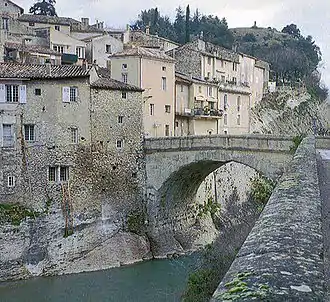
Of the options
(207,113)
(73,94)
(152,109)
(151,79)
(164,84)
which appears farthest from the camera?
(207,113)

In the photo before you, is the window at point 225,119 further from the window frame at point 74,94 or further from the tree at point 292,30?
the tree at point 292,30

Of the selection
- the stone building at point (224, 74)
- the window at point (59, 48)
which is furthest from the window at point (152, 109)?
the window at point (59, 48)

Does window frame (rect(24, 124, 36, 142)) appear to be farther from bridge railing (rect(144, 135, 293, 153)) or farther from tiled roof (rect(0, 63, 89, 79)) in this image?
bridge railing (rect(144, 135, 293, 153))

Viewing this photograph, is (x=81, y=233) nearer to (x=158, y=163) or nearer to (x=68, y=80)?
(x=158, y=163)

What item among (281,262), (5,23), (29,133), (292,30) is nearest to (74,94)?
(29,133)

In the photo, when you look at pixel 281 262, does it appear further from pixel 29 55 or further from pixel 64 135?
pixel 29 55

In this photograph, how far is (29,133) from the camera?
95.6ft

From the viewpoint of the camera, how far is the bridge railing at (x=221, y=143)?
1139 inches

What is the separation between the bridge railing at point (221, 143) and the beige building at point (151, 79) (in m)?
Answer: 4.70

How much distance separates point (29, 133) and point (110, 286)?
943 centimetres

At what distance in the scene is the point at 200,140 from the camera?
31766mm

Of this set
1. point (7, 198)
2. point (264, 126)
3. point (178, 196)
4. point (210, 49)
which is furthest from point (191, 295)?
point (264, 126)

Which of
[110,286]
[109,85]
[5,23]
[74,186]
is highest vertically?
[5,23]

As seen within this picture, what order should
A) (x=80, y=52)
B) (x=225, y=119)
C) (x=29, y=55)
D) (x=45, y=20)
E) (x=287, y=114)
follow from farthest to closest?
1. (x=287, y=114)
2. (x=45, y=20)
3. (x=225, y=119)
4. (x=80, y=52)
5. (x=29, y=55)
